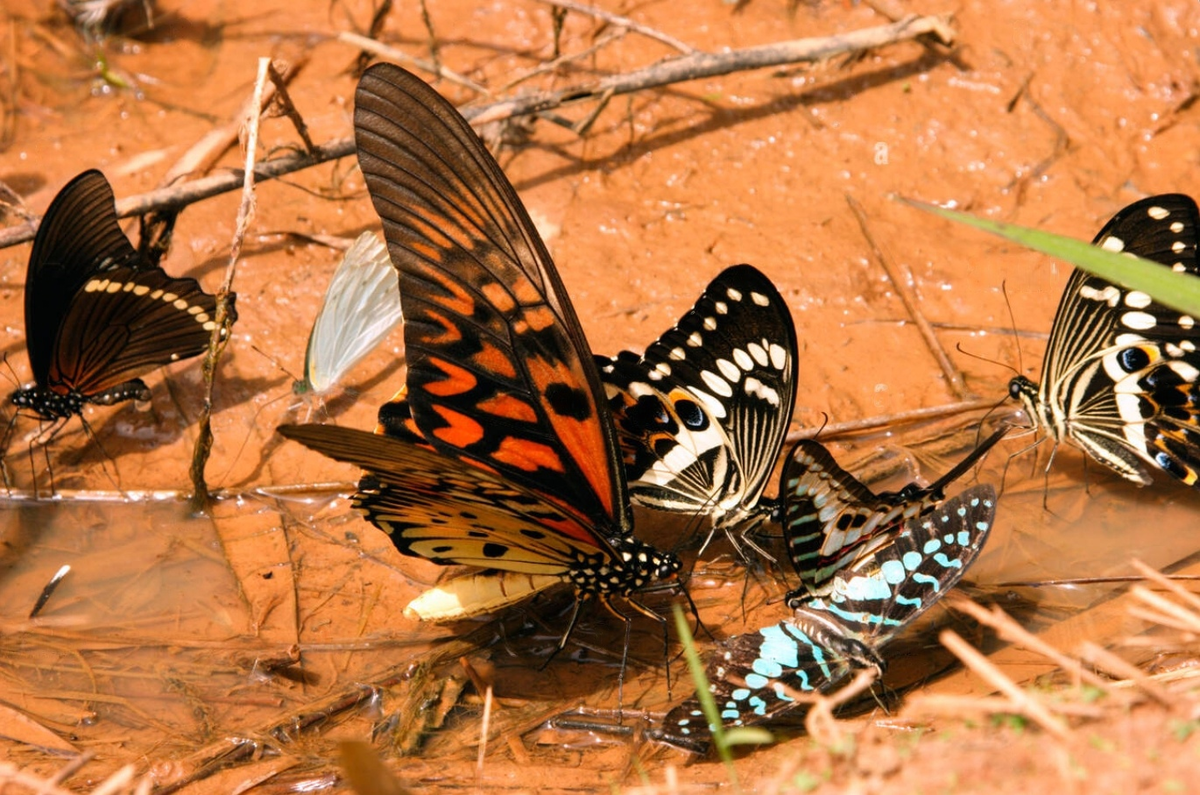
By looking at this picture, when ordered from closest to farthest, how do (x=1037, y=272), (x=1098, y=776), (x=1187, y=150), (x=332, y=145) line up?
(x=1098, y=776) → (x=332, y=145) → (x=1037, y=272) → (x=1187, y=150)

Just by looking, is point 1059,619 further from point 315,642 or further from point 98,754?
point 98,754

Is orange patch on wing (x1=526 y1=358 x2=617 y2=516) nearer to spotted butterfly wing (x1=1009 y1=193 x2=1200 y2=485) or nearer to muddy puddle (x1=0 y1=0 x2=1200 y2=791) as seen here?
muddy puddle (x1=0 y1=0 x2=1200 y2=791)

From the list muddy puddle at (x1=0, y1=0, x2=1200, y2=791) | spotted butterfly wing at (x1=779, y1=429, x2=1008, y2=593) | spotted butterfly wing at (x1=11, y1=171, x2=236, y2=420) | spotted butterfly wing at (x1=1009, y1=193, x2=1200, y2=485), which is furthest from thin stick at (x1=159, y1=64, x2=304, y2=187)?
spotted butterfly wing at (x1=1009, y1=193, x2=1200, y2=485)

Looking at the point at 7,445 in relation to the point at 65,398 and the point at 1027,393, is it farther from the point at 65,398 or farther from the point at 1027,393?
the point at 1027,393

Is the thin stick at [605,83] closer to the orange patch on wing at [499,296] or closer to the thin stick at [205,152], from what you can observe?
the thin stick at [205,152]

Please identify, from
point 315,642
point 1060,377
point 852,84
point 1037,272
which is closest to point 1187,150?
point 1037,272

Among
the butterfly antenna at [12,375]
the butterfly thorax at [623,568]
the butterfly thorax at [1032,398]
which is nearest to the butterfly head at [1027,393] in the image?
the butterfly thorax at [1032,398]
